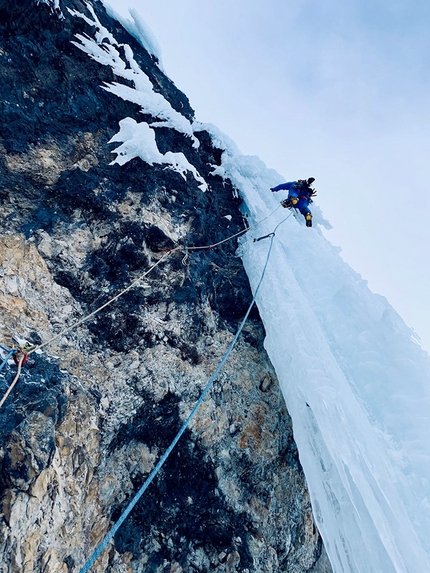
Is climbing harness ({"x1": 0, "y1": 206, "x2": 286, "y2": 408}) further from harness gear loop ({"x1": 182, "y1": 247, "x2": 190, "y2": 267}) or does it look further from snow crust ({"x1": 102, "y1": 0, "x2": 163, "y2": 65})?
snow crust ({"x1": 102, "y1": 0, "x2": 163, "y2": 65})

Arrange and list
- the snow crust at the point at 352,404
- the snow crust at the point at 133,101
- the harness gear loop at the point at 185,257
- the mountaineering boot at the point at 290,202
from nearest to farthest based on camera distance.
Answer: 1. the snow crust at the point at 352,404
2. the harness gear loop at the point at 185,257
3. the snow crust at the point at 133,101
4. the mountaineering boot at the point at 290,202

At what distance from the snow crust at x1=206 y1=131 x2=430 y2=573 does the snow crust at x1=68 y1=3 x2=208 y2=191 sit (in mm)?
2158

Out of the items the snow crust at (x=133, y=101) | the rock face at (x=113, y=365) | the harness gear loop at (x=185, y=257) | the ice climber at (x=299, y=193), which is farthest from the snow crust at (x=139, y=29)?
the harness gear loop at (x=185, y=257)

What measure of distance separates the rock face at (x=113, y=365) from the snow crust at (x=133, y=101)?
0.21 metres

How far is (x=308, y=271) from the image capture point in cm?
721

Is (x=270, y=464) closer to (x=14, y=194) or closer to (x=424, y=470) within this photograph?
(x=424, y=470)

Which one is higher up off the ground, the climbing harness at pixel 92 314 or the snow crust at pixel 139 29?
the snow crust at pixel 139 29

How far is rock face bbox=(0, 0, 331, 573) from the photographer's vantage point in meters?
2.80

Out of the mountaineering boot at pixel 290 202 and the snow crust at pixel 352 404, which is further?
the mountaineering boot at pixel 290 202

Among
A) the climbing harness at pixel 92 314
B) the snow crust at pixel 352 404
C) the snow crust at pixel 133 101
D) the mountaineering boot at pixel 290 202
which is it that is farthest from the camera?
the mountaineering boot at pixel 290 202

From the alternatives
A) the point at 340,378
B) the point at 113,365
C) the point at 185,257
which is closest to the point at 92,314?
the point at 113,365

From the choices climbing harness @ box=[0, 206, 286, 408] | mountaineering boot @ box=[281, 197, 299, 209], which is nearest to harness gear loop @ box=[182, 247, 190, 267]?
climbing harness @ box=[0, 206, 286, 408]

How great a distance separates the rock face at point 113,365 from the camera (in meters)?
2.80

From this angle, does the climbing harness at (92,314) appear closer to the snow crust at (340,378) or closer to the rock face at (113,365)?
the rock face at (113,365)
